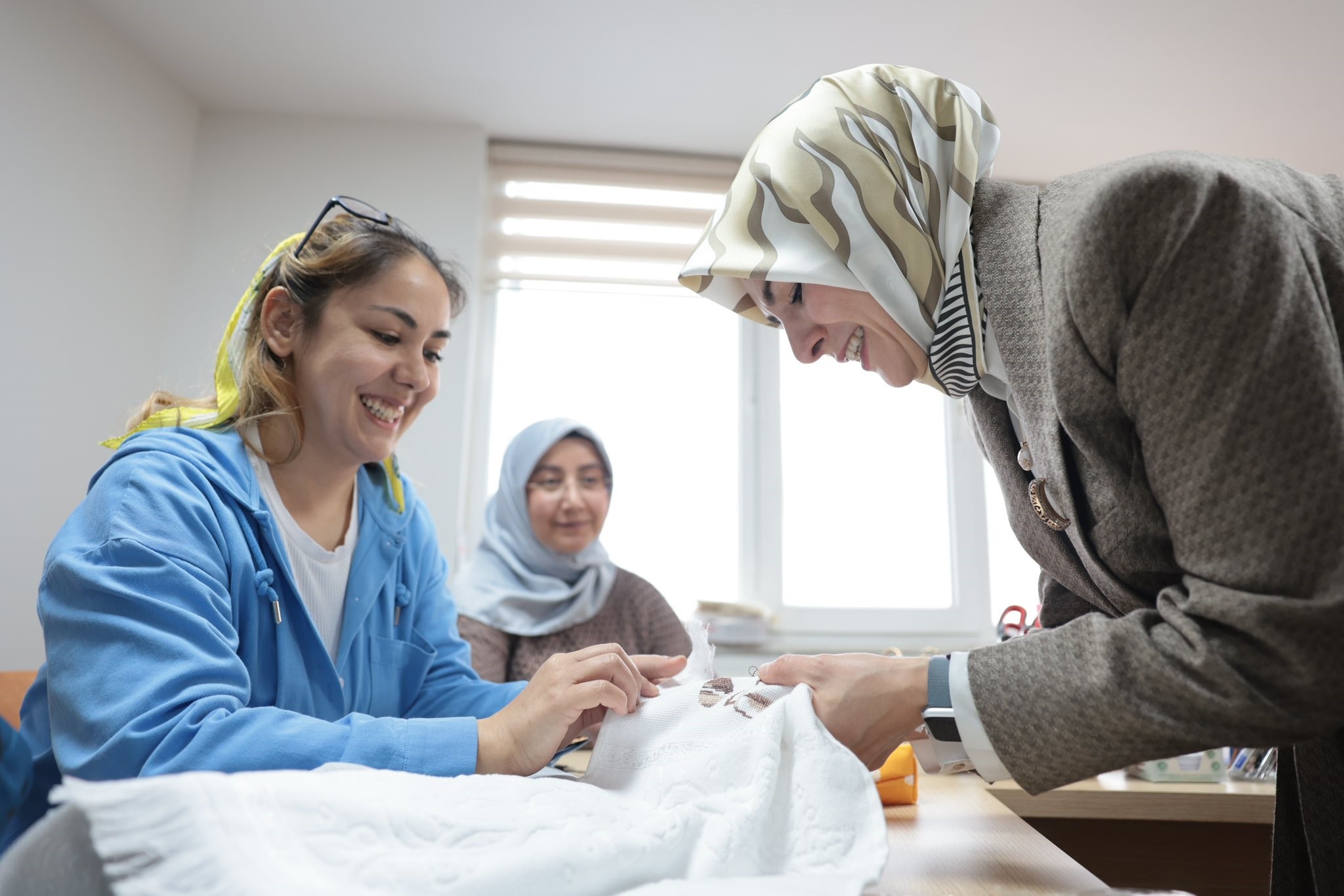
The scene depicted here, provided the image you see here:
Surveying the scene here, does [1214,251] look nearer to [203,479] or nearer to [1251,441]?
[1251,441]

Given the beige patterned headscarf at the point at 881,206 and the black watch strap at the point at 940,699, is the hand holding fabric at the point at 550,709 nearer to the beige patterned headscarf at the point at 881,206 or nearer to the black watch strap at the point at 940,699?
the black watch strap at the point at 940,699

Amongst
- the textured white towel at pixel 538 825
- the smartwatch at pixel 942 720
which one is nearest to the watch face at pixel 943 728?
the smartwatch at pixel 942 720

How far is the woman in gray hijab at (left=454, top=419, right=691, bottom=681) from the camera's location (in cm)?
256

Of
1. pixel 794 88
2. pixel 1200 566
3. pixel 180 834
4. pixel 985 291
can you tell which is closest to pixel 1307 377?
pixel 1200 566

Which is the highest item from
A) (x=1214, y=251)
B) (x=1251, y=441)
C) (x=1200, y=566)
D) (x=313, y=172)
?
(x=313, y=172)

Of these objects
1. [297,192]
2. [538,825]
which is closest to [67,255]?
[297,192]

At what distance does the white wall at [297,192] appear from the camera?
129 inches

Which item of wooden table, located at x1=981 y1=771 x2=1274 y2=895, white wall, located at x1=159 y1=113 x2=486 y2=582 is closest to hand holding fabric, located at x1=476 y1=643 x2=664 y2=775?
wooden table, located at x1=981 y1=771 x2=1274 y2=895

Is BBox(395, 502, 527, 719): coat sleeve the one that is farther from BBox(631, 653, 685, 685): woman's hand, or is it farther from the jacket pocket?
BBox(631, 653, 685, 685): woman's hand

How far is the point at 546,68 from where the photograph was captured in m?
3.12

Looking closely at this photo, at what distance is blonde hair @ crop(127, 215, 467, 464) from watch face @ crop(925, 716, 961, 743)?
1002mm

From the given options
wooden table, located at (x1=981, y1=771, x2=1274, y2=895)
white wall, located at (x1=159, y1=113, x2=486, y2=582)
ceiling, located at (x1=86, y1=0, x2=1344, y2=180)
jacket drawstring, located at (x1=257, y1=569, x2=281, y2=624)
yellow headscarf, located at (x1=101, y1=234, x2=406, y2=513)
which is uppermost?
ceiling, located at (x1=86, y1=0, x2=1344, y2=180)

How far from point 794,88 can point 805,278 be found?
2361 mm

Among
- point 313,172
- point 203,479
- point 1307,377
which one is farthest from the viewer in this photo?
point 313,172
